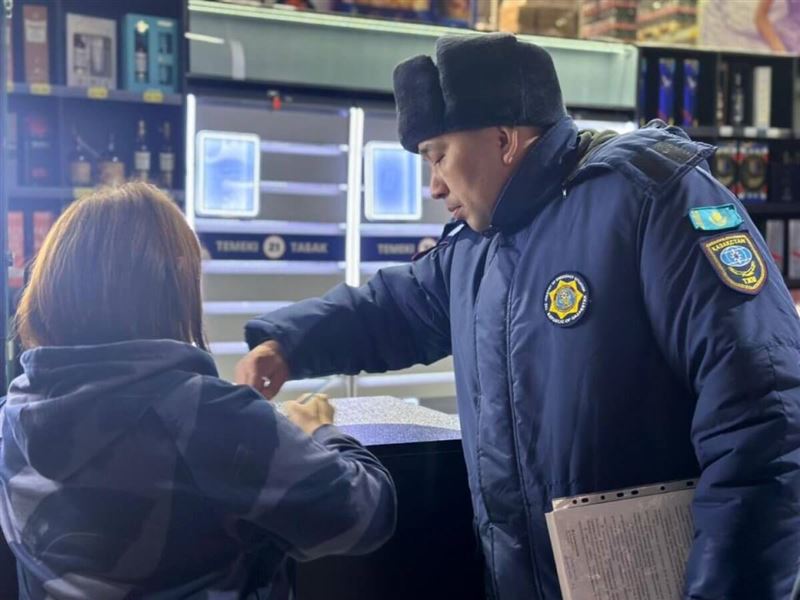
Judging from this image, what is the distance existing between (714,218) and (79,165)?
3296 millimetres

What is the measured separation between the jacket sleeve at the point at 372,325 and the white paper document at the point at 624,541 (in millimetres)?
510

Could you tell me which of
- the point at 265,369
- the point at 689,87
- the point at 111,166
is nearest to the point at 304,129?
the point at 111,166

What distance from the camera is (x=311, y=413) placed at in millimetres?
1228

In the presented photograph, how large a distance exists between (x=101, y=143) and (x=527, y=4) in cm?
235

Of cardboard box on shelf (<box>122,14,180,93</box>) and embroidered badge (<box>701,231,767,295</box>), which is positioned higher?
cardboard box on shelf (<box>122,14,180,93</box>)

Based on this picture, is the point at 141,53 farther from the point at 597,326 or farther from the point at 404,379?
the point at 597,326

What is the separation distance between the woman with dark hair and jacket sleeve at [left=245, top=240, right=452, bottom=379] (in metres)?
0.42

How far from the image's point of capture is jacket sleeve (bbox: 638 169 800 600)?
39.5 inches

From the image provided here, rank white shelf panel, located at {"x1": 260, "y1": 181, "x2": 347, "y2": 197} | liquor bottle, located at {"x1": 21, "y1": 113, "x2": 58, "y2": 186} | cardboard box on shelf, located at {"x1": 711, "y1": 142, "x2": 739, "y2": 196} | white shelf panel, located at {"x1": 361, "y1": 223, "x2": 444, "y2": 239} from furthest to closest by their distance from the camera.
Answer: cardboard box on shelf, located at {"x1": 711, "y1": 142, "x2": 739, "y2": 196} < white shelf panel, located at {"x1": 361, "y1": 223, "x2": 444, "y2": 239} < white shelf panel, located at {"x1": 260, "y1": 181, "x2": 347, "y2": 197} < liquor bottle, located at {"x1": 21, "y1": 113, "x2": 58, "y2": 186}

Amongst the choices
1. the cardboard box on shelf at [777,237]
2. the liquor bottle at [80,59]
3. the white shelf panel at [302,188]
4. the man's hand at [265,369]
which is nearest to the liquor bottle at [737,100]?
the cardboard box on shelf at [777,237]

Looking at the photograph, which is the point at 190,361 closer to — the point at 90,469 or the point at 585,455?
the point at 90,469

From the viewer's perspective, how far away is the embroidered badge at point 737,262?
105 centimetres

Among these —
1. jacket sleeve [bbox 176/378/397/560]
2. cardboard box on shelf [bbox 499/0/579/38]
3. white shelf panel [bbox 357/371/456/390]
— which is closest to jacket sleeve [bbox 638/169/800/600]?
jacket sleeve [bbox 176/378/397/560]

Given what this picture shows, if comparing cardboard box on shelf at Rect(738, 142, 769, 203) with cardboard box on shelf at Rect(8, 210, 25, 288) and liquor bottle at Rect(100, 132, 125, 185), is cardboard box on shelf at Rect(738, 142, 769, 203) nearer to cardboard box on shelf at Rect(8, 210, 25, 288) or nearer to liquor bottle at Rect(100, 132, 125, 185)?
liquor bottle at Rect(100, 132, 125, 185)
